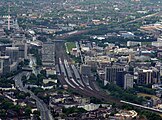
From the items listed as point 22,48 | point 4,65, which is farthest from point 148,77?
point 22,48

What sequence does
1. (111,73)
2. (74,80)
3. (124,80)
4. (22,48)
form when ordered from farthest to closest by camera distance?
(22,48), (111,73), (74,80), (124,80)

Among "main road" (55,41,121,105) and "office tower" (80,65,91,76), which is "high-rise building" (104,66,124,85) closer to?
"main road" (55,41,121,105)

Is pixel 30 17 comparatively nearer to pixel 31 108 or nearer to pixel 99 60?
pixel 99 60

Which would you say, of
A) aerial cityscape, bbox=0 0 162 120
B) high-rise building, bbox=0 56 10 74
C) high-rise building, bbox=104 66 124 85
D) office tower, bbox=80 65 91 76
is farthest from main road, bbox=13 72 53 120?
high-rise building, bbox=104 66 124 85

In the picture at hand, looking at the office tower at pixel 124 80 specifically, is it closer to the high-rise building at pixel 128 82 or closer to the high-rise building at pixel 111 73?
the high-rise building at pixel 128 82

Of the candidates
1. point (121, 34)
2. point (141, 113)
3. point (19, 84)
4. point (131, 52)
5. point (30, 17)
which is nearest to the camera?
point (141, 113)

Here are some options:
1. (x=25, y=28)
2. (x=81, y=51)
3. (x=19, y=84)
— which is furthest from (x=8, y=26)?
(x=19, y=84)

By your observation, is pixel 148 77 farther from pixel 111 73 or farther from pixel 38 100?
pixel 38 100

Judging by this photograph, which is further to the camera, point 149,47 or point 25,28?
point 25,28
